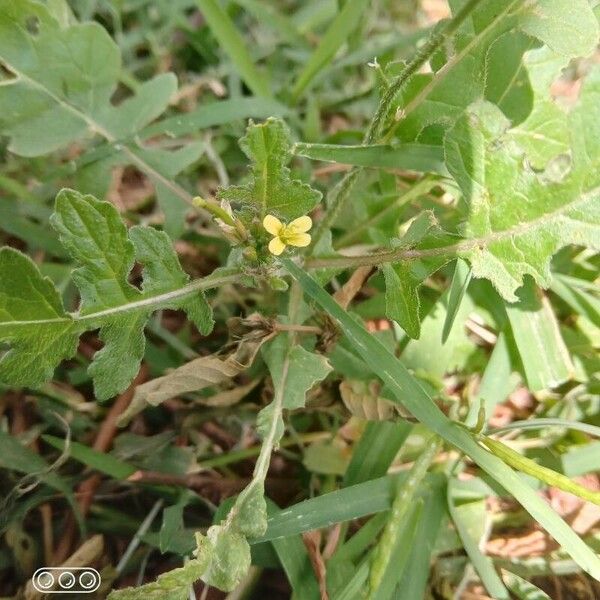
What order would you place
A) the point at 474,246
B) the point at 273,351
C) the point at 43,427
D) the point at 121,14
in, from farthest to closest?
the point at 121,14, the point at 43,427, the point at 273,351, the point at 474,246

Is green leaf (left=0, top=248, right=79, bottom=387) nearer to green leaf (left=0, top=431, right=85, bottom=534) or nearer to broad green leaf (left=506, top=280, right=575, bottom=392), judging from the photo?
green leaf (left=0, top=431, right=85, bottom=534)

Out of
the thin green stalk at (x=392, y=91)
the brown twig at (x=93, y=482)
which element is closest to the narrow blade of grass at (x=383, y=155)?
the thin green stalk at (x=392, y=91)

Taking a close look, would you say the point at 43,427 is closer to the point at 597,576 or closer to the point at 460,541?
the point at 460,541

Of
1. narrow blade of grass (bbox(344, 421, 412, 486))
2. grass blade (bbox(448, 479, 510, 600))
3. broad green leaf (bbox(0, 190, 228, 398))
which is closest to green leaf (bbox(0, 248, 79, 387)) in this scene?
broad green leaf (bbox(0, 190, 228, 398))

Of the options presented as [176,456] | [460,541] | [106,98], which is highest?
[106,98]

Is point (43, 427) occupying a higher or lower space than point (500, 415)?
higher

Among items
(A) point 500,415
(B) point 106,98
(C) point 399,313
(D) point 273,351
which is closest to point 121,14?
(B) point 106,98
